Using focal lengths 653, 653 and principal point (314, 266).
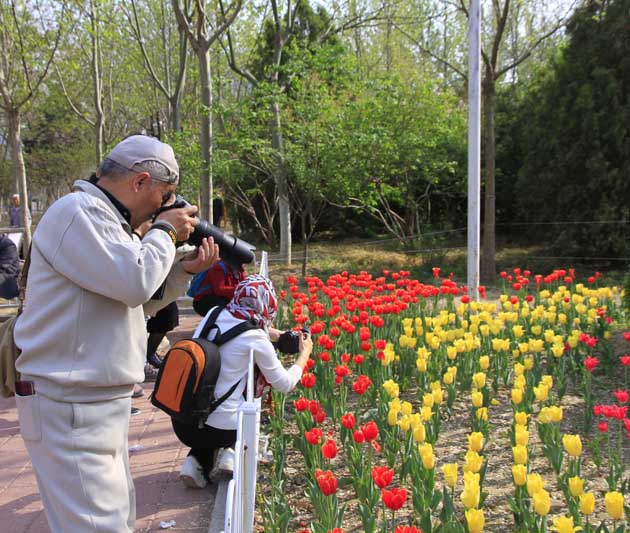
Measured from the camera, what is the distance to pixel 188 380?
3000 millimetres

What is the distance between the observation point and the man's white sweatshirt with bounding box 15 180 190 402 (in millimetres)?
1765

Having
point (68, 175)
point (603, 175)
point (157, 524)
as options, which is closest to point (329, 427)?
point (157, 524)

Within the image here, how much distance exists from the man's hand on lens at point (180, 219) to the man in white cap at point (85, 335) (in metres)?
0.10

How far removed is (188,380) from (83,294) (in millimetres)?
1251

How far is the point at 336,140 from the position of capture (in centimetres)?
1135

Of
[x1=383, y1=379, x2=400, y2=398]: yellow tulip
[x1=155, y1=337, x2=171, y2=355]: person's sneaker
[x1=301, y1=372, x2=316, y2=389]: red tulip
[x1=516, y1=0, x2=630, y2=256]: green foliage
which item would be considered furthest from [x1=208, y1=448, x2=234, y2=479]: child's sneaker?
[x1=516, y1=0, x2=630, y2=256]: green foliage

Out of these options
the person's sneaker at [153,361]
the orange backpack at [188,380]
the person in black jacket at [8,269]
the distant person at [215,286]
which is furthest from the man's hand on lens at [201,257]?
the person in black jacket at [8,269]

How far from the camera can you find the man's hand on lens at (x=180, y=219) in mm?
2029

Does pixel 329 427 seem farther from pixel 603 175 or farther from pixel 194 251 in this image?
pixel 603 175

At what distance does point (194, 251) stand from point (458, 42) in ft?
84.2

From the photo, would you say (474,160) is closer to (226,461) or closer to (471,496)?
(226,461)

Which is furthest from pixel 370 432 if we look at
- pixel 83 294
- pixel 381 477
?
pixel 83 294

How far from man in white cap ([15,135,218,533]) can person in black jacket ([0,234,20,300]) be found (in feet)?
17.6

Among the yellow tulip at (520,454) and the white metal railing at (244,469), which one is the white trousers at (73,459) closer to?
the white metal railing at (244,469)
